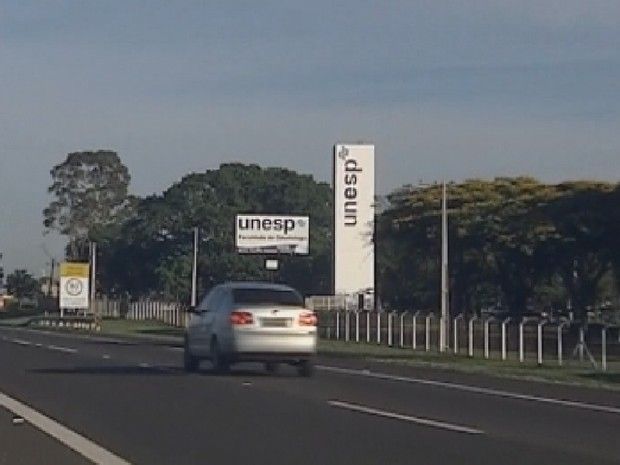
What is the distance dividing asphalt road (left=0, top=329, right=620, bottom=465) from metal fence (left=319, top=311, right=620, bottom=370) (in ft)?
37.3

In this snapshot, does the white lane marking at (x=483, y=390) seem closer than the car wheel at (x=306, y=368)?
Yes

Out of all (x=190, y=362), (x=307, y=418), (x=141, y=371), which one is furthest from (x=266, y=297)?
(x=307, y=418)

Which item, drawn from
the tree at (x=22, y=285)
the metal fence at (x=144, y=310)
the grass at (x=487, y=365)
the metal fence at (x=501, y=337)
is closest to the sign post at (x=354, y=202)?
the metal fence at (x=144, y=310)

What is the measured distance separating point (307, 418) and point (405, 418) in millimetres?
1172

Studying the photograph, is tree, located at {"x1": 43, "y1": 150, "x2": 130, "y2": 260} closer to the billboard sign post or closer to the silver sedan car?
the billboard sign post

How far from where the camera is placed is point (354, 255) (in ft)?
250

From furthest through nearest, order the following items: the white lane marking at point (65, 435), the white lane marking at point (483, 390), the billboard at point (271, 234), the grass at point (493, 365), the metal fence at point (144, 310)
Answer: the billboard at point (271, 234) < the metal fence at point (144, 310) < the grass at point (493, 365) < the white lane marking at point (483, 390) < the white lane marking at point (65, 435)

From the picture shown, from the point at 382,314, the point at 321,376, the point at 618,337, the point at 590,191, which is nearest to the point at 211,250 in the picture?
the point at 590,191

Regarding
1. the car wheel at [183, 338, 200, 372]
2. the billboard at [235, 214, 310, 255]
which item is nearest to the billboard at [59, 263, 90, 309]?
the billboard at [235, 214, 310, 255]

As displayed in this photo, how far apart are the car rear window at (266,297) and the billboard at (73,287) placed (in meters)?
53.2

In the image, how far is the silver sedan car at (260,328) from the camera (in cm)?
2689

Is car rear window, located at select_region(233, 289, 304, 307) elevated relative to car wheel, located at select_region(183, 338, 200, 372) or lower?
elevated

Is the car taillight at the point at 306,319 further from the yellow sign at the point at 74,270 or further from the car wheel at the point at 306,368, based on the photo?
the yellow sign at the point at 74,270

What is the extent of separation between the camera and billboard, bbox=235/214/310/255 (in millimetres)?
85688
